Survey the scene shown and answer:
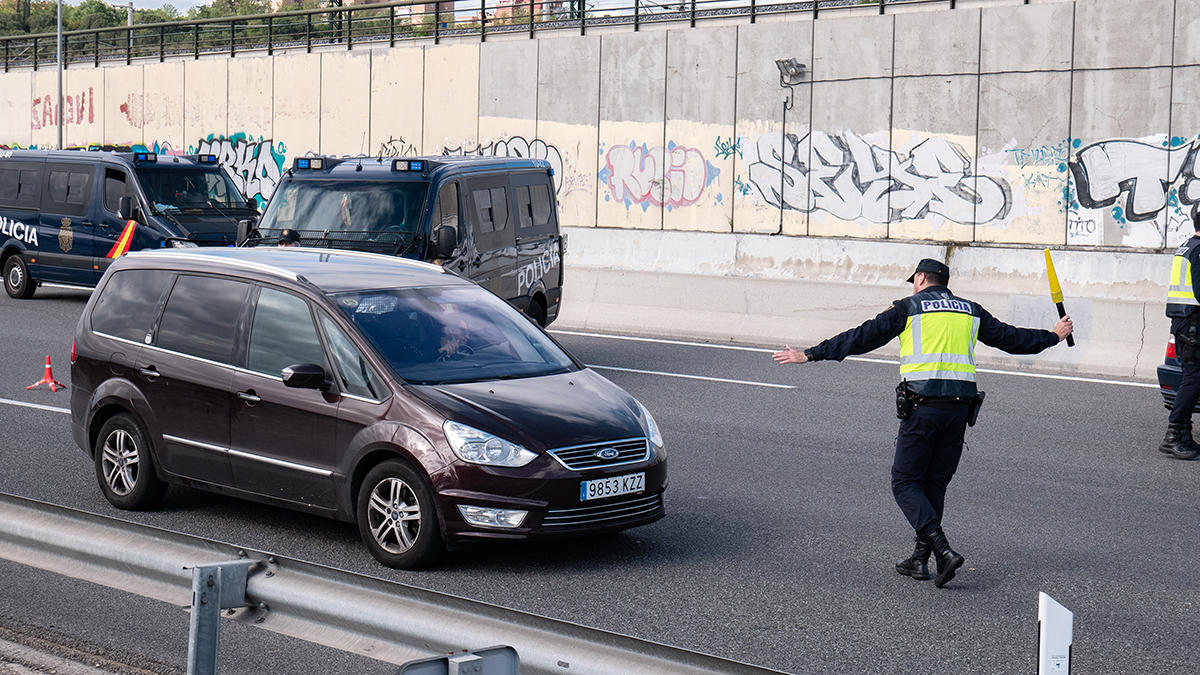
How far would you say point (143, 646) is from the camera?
620 cm

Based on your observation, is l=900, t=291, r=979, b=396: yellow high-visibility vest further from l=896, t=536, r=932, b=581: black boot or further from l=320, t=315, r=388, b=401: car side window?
l=320, t=315, r=388, b=401: car side window

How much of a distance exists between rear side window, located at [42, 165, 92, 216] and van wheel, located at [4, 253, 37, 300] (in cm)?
105

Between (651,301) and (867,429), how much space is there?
8.16m

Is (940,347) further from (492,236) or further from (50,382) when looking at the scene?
(50,382)

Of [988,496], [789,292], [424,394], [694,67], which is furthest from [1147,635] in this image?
[694,67]

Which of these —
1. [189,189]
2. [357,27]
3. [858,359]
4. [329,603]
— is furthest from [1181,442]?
[357,27]

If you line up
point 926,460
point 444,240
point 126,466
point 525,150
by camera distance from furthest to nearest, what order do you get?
point 525,150, point 444,240, point 126,466, point 926,460

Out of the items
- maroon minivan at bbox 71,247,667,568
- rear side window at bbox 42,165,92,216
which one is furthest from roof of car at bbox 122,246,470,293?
rear side window at bbox 42,165,92,216

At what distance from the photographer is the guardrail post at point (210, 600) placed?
3.79 meters

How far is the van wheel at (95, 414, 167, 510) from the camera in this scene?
8.47 m

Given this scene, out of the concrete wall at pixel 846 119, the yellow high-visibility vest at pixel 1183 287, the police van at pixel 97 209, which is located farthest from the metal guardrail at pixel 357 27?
the yellow high-visibility vest at pixel 1183 287

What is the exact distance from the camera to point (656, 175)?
27.7 metres

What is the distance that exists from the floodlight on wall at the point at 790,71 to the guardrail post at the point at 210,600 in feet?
75.5

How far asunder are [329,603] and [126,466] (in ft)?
17.3
